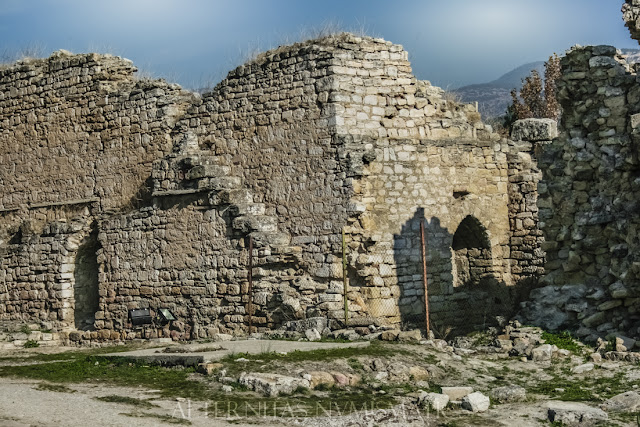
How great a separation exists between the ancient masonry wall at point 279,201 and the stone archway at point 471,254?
0.08 feet

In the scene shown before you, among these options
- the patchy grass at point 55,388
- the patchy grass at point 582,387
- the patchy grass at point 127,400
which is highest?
the patchy grass at point 55,388

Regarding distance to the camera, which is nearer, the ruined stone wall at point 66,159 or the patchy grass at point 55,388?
the patchy grass at point 55,388

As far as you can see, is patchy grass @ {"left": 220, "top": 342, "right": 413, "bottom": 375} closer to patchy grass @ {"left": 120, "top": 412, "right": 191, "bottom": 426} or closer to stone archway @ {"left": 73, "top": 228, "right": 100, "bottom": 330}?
patchy grass @ {"left": 120, "top": 412, "right": 191, "bottom": 426}

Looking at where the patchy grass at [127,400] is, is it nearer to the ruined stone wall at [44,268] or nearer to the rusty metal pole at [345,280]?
the rusty metal pole at [345,280]

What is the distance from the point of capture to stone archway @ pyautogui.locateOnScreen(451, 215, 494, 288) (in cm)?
1655

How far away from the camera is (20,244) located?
18953 mm

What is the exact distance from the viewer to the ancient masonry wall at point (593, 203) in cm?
1283

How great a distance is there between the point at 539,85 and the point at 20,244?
1977 centimetres

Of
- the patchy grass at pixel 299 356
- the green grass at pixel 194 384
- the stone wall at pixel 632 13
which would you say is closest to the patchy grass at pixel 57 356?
the green grass at pixel 194 384

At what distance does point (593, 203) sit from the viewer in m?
13.5

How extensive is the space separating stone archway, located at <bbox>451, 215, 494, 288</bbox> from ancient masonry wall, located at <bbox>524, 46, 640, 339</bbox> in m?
2.30

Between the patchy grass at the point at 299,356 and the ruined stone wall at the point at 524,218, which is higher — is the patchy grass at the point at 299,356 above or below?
below

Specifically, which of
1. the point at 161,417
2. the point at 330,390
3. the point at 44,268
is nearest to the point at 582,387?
the point at 330,390

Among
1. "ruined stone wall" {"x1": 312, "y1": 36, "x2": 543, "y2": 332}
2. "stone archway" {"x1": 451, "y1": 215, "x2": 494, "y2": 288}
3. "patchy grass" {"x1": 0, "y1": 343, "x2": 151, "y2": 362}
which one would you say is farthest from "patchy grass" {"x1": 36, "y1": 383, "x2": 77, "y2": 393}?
"stone archway" {"x1": 451, "y1": 215, "x2": 494, "y2": 288}
